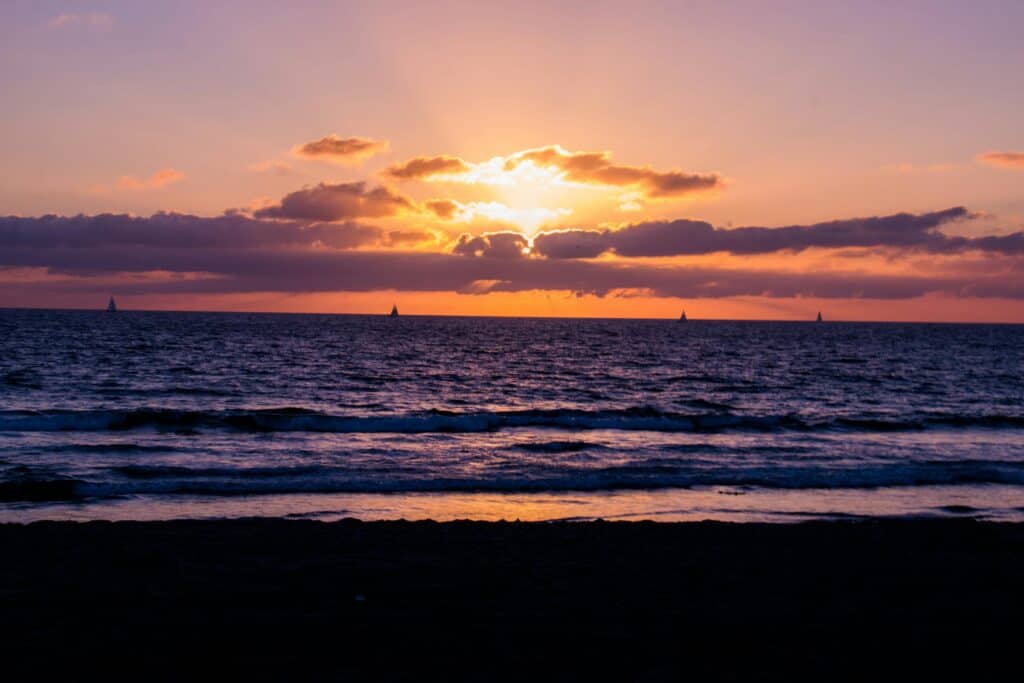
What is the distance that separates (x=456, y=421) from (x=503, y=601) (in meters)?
26.2

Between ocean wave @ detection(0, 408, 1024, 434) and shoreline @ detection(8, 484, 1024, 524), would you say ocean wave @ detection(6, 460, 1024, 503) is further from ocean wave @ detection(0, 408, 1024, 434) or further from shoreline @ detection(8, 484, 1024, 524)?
ocean wave @ detection(0, 408, 1024, 434)

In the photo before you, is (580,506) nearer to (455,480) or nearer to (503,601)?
(455,480)

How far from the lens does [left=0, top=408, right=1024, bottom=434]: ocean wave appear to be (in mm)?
34219

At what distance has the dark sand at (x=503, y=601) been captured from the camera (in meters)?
8.60

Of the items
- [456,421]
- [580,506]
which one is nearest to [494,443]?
[456,421]

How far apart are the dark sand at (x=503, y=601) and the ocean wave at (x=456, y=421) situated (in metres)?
20.0

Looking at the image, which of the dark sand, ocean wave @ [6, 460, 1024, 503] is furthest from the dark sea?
the dark sand

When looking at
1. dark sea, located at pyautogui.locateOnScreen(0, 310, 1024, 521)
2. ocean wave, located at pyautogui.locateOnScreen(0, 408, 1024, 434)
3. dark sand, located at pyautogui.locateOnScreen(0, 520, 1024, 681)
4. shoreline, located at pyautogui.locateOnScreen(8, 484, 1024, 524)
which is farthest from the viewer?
ocean wave, located at pyautogui.locateOnScreen(0, 408, 1024, 434)

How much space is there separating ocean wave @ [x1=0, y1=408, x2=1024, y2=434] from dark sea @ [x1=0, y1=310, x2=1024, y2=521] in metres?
0.18

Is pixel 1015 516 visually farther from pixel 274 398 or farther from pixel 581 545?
pixel 274 398

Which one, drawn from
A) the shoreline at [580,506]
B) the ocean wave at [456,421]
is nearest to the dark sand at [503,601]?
the shoreline at [580,506]

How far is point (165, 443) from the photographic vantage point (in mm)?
29062

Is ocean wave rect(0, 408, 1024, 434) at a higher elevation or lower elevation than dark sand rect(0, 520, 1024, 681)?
lower

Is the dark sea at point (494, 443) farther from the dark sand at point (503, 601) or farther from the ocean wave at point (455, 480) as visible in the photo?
the dark sand at point (503, 601)
